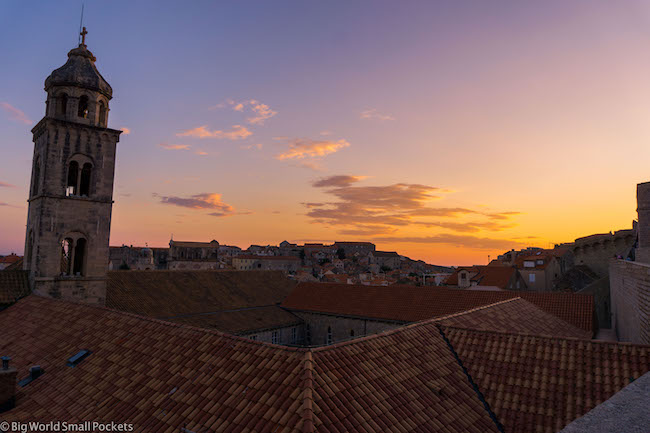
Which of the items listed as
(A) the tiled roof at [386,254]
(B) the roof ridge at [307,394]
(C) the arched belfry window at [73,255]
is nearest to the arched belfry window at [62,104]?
(C) the arched belfry window at [73,255]

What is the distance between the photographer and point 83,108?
68.5ft

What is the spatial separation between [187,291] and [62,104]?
1580 cm

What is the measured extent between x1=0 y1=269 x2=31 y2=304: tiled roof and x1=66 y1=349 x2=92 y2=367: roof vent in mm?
9809

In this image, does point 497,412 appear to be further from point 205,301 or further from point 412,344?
point 205,301

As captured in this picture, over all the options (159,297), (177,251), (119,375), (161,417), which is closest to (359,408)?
(161,417)

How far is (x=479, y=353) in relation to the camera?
11297 millimetres

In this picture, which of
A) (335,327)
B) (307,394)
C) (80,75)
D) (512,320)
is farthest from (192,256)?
(307,394)

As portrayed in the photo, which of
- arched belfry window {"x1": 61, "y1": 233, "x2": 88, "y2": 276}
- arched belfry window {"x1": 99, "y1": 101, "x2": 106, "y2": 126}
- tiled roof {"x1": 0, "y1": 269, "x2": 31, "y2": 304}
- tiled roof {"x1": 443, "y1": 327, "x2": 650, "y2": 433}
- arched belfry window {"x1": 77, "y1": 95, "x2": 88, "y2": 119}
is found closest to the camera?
tiled roof {"x1": 443, "y1": 327, "x2": 650, "y2": 433}

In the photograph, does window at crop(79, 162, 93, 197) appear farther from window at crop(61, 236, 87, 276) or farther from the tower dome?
the tower dome

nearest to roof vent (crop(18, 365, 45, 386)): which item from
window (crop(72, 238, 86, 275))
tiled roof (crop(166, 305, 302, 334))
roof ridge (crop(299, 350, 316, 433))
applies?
roof ridge (crop(299, 350, 316, 433))

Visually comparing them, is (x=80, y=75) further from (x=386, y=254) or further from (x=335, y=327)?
(x=386, y=254)

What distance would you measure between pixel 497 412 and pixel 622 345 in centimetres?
390

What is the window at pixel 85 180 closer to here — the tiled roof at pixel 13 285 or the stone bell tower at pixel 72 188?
the stone bell tower at pixel 72 188

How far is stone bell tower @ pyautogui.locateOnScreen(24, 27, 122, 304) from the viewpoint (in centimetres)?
1897
